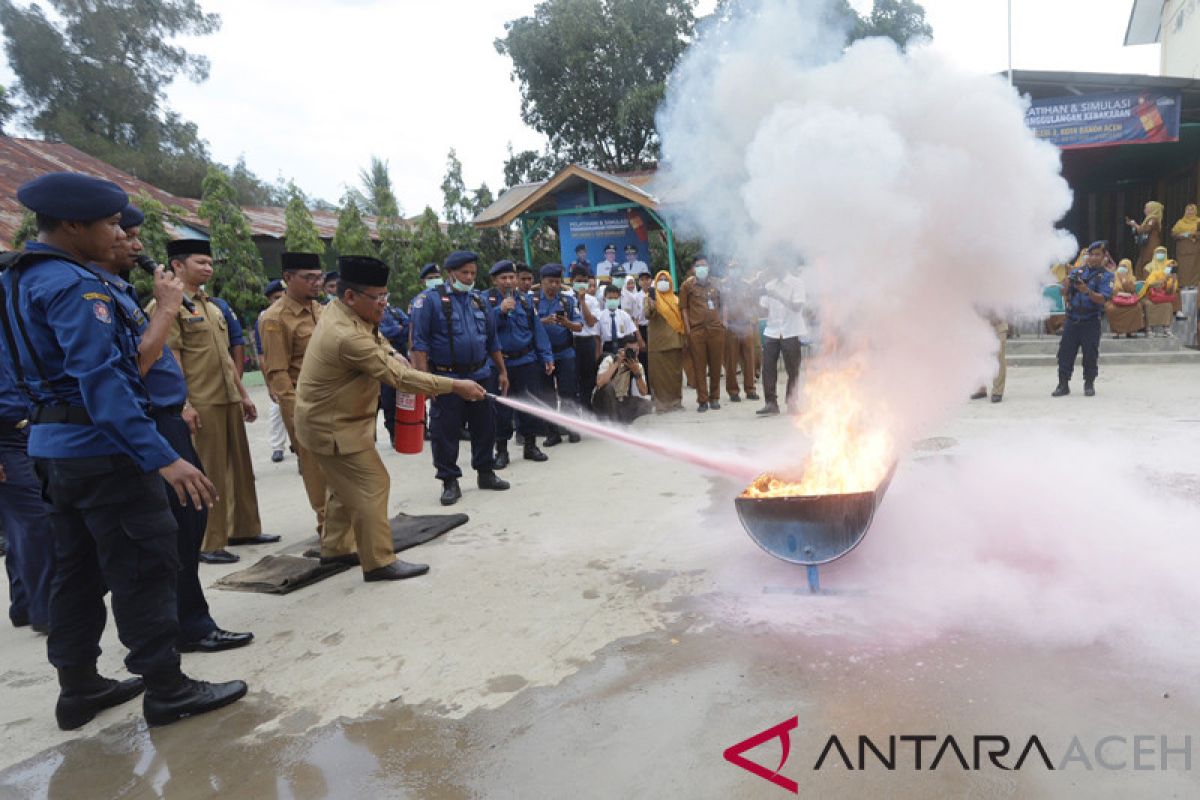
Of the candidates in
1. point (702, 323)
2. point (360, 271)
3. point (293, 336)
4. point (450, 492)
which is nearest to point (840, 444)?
point (360, 271)

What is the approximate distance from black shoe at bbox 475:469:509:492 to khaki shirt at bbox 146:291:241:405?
221 cm

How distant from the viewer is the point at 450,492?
624 cm

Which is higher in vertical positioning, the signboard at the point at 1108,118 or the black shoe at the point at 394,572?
the signboard at the point at 1108,118

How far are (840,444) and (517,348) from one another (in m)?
4.00

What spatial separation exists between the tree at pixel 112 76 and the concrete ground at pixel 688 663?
3034cm

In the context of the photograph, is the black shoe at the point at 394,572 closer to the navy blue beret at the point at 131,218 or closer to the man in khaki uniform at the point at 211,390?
the man in khaki uniform at the point at 211,390

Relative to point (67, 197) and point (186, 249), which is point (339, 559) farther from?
point (67, 197)

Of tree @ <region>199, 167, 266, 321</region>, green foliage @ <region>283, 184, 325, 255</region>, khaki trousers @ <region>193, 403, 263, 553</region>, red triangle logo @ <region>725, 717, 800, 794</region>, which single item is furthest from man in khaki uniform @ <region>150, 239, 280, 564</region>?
green foliage @ <region>283, 184, 325, 255</region>

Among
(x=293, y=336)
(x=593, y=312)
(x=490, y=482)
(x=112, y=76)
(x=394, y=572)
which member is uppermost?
(x=112, y=76)

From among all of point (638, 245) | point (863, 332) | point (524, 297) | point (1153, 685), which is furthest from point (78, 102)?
point (1153, 685)

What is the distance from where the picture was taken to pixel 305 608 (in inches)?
165

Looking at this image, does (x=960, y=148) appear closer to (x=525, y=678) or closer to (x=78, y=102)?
(x=525, y=678)

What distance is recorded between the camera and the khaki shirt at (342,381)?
4242 mm

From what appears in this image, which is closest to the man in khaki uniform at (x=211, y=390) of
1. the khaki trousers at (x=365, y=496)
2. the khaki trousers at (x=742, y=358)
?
the khaki trousers at (x=365, y=496)
